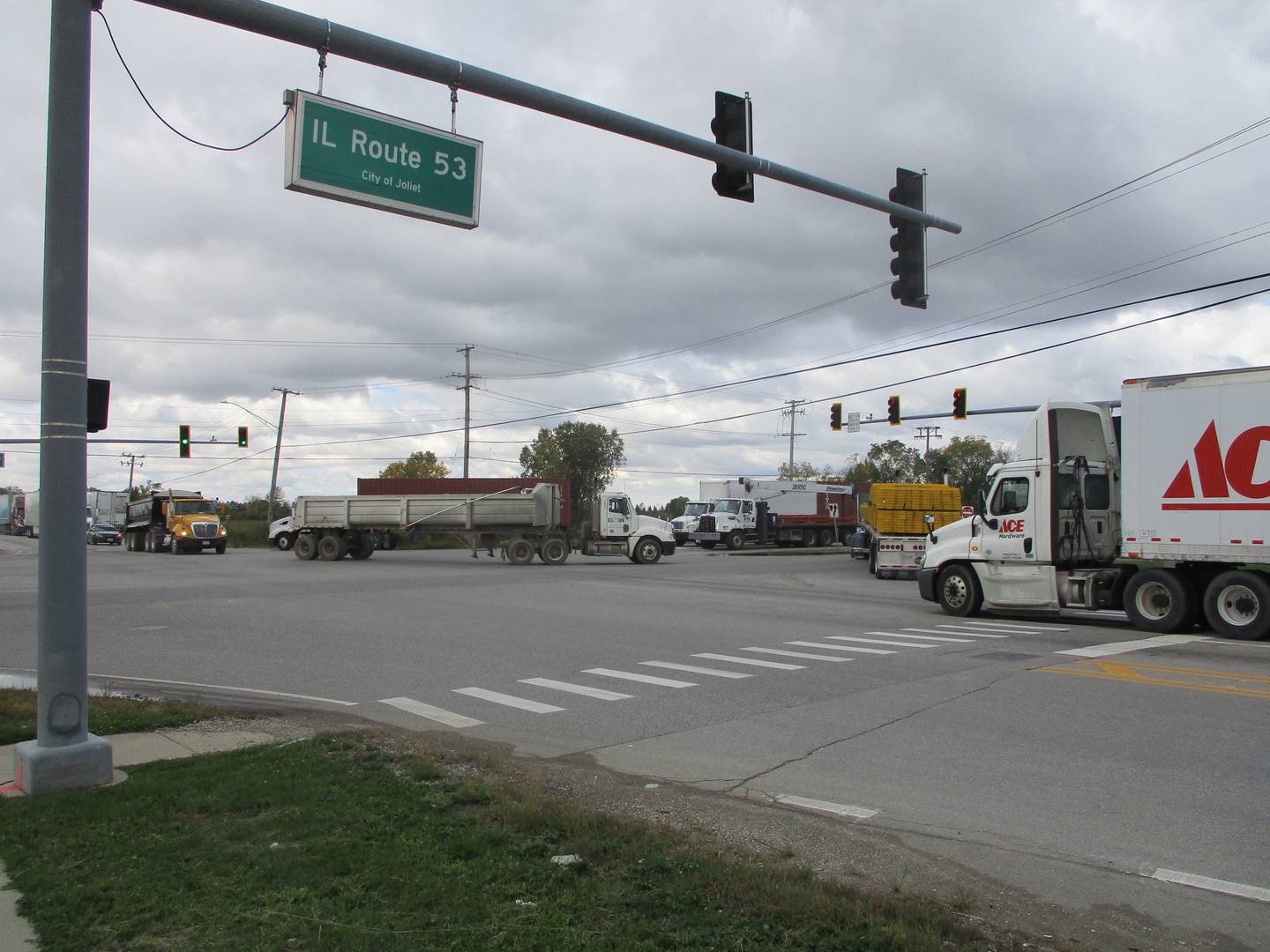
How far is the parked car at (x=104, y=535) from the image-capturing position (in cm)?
6712

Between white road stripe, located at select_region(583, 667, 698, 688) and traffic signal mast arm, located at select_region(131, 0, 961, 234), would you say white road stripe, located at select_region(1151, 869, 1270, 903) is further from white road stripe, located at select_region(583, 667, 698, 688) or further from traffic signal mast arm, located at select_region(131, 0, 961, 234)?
traffic signal mast arm, located at select_region(131, 0, 961, 234)

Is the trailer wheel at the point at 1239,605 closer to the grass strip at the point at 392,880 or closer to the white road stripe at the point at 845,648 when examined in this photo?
the white road stripe at the point at 845,648

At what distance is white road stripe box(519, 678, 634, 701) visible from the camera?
1002 centimetres

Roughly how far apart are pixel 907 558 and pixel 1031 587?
1434cm

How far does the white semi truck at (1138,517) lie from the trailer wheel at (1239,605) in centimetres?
2

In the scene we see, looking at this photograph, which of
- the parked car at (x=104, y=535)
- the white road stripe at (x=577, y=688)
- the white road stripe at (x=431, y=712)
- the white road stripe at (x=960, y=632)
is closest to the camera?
the white road stripe at (x=431, y=712)

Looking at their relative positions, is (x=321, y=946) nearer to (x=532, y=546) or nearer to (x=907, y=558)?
(x=907, y=558)

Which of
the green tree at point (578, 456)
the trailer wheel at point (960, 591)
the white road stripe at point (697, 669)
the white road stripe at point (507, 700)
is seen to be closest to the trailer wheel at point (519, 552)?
the trailer wheel at point (960, 591)

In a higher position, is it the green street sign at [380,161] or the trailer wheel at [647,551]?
the green street sign at [380,161]

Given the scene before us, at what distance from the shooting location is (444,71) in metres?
7.61

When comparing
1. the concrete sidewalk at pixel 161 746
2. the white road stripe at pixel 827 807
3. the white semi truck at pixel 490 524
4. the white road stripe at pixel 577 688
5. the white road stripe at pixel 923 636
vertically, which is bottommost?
the white road stripe at pixel 923 636

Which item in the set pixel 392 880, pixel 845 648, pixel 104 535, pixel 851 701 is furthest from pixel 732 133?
pixel 104 535

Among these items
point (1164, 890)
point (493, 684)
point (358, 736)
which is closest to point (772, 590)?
point (493, 684)

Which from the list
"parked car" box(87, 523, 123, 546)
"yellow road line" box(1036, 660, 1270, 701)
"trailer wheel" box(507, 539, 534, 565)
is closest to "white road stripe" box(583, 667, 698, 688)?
"yellow road line" box(1036, 660, 1270, 701)
